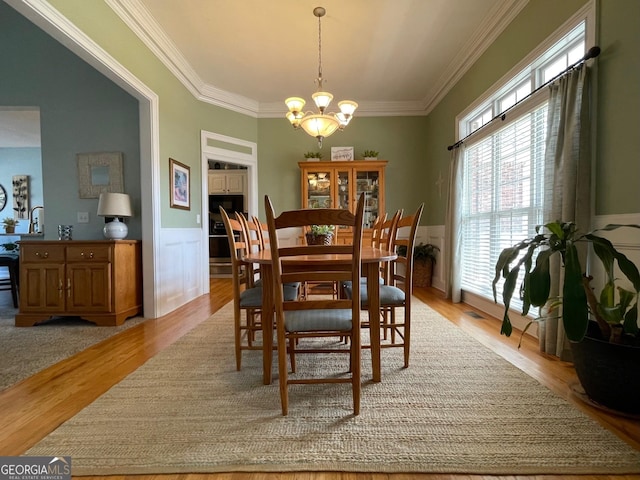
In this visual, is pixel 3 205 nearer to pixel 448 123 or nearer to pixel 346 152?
pixel 346 152

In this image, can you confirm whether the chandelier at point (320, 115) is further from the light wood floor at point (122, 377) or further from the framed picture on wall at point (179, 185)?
the light wood floor at point (122, 377)

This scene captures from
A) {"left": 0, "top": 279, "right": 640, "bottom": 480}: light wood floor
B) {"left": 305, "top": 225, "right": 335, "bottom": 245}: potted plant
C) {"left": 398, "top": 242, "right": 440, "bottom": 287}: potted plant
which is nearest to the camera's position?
{"left": 0, "top": 279, "right": 640, "bottom": 480}: light wood floor

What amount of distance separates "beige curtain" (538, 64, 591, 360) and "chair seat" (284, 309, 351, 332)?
5.13ft

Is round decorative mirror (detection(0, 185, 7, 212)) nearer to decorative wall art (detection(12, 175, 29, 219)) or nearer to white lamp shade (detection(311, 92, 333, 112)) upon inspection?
decorative wall art (detection(12, 175, 29, 219))

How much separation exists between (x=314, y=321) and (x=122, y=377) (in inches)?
51.8

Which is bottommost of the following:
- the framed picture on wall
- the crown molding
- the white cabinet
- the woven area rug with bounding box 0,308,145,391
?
the woven area rug with bounding box 0,308,145,391

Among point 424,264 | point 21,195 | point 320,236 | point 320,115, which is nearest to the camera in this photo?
point 320,236

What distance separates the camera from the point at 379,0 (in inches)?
103

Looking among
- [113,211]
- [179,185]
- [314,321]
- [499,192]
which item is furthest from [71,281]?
[499,192]

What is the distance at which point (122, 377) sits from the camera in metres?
1.80

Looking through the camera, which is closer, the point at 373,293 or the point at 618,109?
the point at 373,293

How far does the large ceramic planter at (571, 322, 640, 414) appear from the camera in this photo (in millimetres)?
1325

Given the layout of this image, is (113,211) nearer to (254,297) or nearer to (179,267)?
(179,267)

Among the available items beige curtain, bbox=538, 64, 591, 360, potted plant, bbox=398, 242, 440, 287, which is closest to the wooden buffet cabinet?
beige curtain, bbox=538, 64, 591, 360
